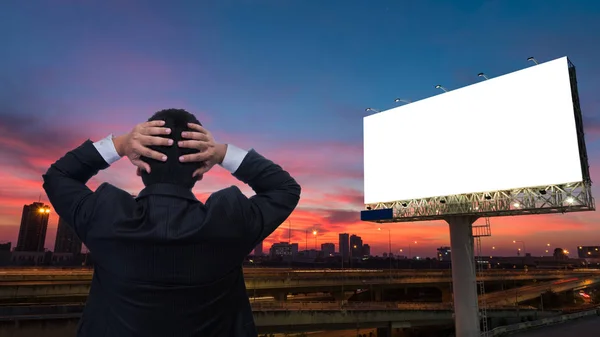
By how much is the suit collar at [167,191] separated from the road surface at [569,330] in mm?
31532

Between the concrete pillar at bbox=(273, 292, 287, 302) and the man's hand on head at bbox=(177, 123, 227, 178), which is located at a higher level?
the man's hand on head at bbox=(177, 123, 227, 178)

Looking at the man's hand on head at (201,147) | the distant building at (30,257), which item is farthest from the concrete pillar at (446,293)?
the distant building at (30,257)

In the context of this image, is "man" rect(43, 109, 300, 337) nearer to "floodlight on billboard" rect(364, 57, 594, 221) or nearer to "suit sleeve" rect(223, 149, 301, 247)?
"suit sleeve" rect(223, 149, 301, 247)

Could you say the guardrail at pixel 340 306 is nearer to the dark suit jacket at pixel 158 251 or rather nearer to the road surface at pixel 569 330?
the road surface at pixel 569 330

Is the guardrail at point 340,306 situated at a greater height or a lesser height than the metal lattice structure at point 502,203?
lesser

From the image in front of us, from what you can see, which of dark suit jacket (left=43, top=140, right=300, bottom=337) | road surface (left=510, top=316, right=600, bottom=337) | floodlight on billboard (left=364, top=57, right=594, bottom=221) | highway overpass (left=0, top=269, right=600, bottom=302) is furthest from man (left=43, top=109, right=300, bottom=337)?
highway overpass (left=0, top=269, right=600, bottom=302)

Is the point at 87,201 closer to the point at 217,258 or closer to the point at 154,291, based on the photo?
the point at 154,291

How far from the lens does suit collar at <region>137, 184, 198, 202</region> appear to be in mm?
1507

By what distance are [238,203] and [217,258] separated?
0.80ft

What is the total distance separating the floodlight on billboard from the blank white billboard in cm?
6

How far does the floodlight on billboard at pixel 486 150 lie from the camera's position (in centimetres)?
2198

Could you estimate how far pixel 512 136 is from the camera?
23.7 metres

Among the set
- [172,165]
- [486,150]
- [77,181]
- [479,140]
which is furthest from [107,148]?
[479,140]

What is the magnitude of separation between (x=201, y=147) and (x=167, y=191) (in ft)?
0.78
